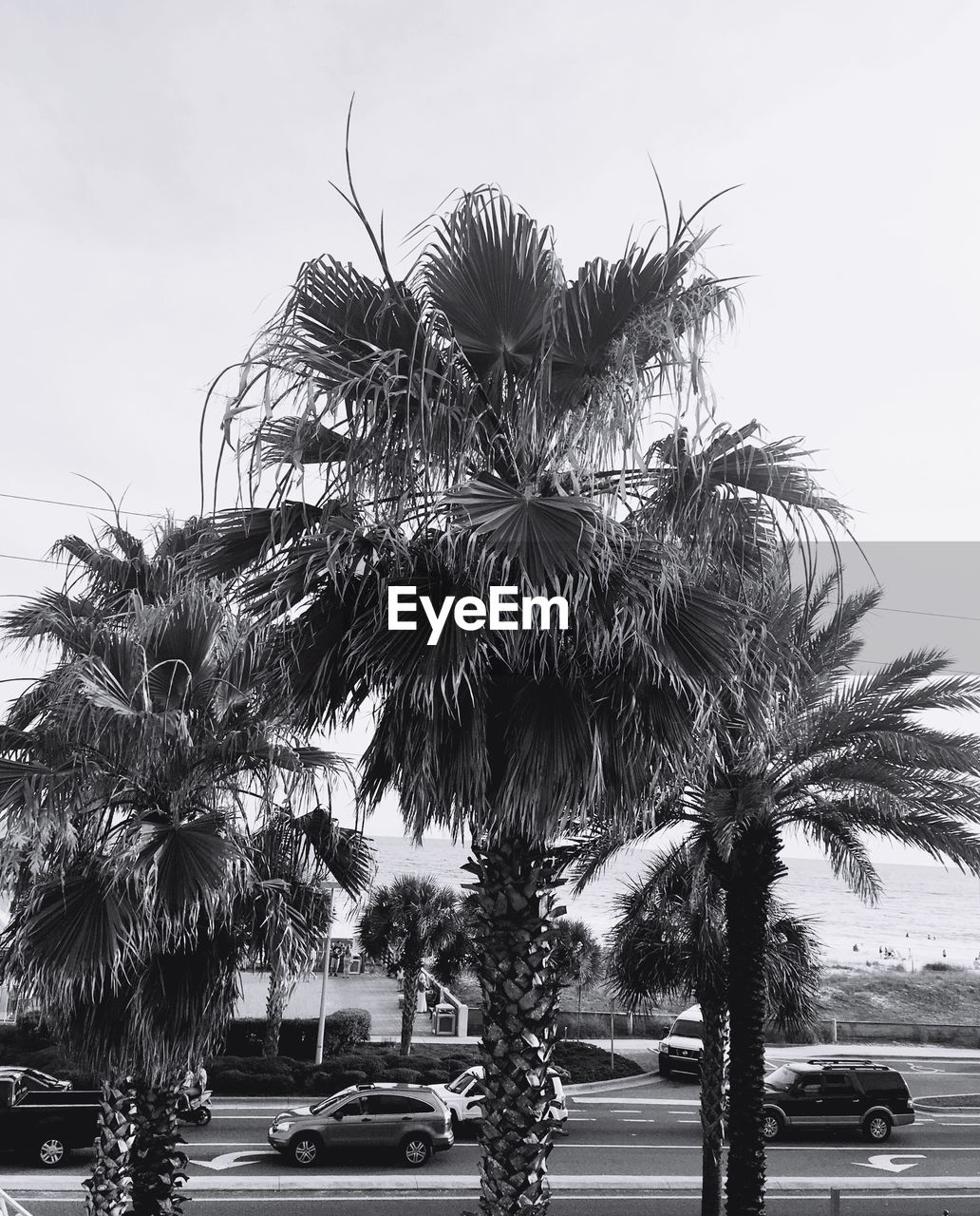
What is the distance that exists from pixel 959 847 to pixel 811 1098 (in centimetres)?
1187

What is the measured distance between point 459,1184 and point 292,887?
9153mm

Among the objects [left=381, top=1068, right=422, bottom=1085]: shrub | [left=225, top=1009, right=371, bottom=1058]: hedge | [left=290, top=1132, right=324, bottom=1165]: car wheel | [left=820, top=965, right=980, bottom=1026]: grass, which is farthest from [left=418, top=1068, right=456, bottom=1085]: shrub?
[left=820, top=965, right=980, bottom=1026]: grass

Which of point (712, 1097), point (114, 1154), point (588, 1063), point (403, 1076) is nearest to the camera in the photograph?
point (114, 1154)

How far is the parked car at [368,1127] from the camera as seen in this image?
1645 centimetres

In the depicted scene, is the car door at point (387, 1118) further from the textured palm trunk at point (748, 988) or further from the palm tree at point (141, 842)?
the palm tree at point (141, 842)

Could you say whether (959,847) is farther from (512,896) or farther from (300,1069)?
(300,1069)

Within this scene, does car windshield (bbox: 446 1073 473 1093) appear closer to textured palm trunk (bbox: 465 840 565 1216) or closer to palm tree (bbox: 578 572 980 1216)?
palm tree (bbox: 578 572 980 1216)

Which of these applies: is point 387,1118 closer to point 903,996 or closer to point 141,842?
point 141,842

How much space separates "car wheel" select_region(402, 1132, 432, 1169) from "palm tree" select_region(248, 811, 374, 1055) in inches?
361

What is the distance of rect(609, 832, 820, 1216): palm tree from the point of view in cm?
1245

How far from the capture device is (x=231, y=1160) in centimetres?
1639

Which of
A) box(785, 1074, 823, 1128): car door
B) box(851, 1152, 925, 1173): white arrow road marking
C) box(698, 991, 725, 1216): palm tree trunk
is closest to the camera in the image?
box(698, 991, 725, 1216): palm tree trunk

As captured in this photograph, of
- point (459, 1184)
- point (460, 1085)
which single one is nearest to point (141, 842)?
point (459, 1184)
